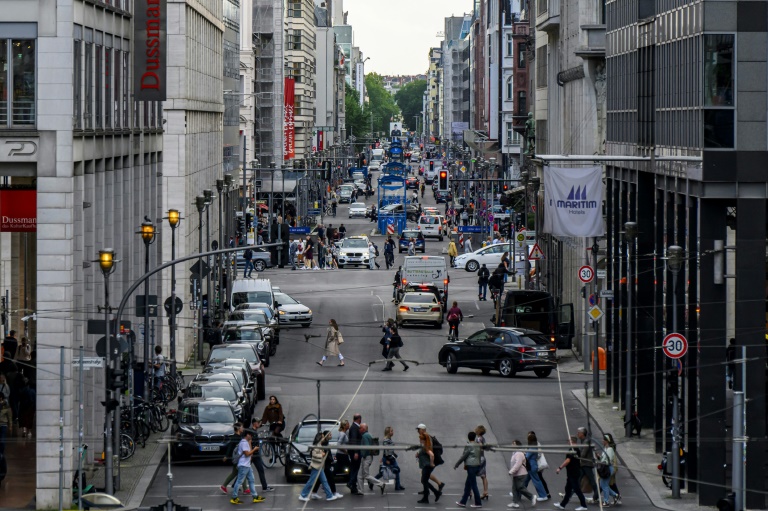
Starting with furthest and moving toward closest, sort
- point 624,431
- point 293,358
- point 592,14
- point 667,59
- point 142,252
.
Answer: point 592,14, point 293,358, point 142,252, point 624,431, point 667,59

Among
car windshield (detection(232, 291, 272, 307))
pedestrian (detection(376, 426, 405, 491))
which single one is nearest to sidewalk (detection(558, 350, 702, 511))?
pedestrian (detection(376, 426, 405, 491))

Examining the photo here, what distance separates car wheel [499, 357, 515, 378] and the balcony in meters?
12.8

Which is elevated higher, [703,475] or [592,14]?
[592,14]

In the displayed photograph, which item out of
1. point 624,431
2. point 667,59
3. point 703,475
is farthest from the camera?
point 624,431

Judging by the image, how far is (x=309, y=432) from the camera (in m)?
35.6

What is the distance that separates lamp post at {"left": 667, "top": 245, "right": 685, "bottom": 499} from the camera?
32406 millimetres

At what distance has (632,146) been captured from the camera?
42062 millimetres

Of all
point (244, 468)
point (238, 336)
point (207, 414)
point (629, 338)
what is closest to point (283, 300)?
point (238, 336)

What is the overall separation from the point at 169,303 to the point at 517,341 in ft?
35.3

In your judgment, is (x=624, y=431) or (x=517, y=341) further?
(x=517, y=341)

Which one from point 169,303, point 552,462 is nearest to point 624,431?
point 552,462

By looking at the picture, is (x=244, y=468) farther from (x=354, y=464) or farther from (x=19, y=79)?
(x=19, y=79)

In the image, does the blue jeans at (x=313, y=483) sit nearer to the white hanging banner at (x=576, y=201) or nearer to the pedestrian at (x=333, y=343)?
the white hanging banner at (x=576, y=201)

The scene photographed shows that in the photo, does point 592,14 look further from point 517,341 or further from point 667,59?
point 667,59
